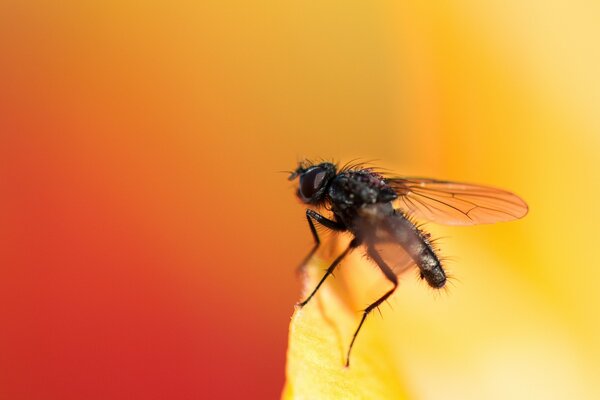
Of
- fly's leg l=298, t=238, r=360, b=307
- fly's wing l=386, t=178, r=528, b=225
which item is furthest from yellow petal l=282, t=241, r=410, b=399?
fly's wing l=386, t=178, r=528, b=225

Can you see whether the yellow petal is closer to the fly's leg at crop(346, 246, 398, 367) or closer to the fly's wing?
the fly's leg at crop(346, 246, 398, 367)

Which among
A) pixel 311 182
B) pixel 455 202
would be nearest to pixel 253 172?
pixel 311 182

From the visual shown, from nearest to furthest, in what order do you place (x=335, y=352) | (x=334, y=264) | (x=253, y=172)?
(x=335, y=352) → (x=334, y=264) → (x=253, y=172)

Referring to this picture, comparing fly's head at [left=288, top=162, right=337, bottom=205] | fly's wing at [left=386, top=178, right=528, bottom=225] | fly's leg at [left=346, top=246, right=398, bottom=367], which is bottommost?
fly's leg at [left=346, top=246, right=398, bottom=367]

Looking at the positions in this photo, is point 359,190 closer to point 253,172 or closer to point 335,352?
point 253,172

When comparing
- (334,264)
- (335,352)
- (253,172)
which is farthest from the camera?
(253,172)

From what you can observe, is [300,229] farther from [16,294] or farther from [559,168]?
[16,294]

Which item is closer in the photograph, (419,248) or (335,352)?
(335,352)
